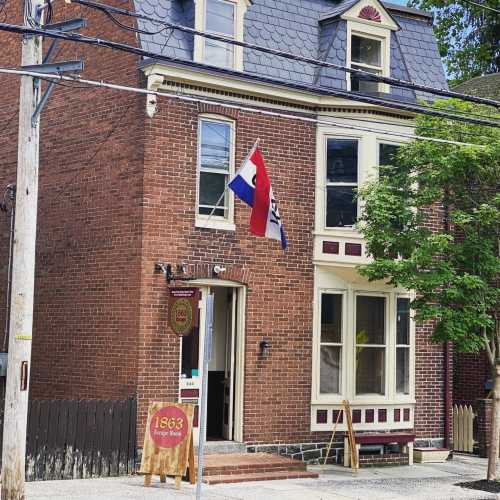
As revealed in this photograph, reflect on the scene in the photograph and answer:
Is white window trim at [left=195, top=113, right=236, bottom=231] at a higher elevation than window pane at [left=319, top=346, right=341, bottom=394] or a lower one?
higher

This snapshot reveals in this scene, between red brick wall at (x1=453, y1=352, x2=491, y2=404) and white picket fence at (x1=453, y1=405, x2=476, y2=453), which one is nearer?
white picket fence at (x1=453, y1=405, x2=476, y2=453)

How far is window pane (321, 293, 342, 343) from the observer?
19703mm

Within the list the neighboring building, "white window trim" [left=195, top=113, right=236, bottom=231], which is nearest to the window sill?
"white window trim" [left=195, top=113, right=236, bottom=231]

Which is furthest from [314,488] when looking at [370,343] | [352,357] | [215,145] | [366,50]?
[366,50]

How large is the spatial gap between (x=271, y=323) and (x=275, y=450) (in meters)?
2.35

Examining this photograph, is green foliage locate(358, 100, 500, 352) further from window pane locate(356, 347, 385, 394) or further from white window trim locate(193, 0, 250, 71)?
white window trim locate(193, 0, 250, 71)

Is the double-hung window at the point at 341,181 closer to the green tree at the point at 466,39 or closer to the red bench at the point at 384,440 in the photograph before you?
the red bench at the point at 384,440

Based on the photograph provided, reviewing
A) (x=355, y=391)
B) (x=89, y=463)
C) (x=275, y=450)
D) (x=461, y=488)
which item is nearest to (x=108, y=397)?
(x=89, y=463)

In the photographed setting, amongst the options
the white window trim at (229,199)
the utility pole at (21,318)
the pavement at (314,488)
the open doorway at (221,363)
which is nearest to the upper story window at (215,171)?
the white window trim at (229,199)

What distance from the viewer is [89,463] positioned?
52.9 feet

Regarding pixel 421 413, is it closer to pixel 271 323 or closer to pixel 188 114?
pixel 271 323

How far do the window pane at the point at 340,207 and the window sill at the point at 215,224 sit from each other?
7.15 ft

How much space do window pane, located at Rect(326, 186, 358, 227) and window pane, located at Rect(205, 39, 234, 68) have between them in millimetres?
3153

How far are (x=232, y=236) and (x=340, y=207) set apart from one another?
8.06 feet
